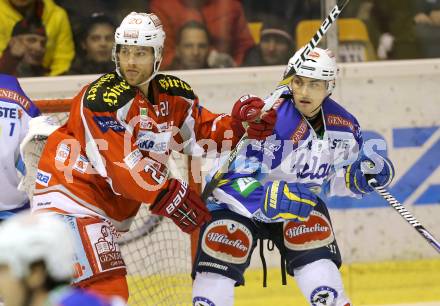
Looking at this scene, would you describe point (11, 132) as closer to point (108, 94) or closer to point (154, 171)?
point (108, 94)

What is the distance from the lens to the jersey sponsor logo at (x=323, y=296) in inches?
163

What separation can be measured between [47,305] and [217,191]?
187 centimetres

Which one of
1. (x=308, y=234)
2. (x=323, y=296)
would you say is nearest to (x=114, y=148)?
(x=308, y=234)

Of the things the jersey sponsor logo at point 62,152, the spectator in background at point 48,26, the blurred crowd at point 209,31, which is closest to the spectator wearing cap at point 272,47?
the blurred crowd at point 209,31

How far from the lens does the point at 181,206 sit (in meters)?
4.01

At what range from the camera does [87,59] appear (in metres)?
5.68

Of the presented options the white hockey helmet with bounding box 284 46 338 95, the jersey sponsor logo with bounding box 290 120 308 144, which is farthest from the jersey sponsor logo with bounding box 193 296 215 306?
the white hockey helmet with bounding box 284 46 338 95

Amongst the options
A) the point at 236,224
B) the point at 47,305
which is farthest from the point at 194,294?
the point at 47,305

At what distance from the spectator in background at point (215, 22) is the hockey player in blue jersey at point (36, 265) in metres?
3.43

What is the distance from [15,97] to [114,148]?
58 centimetres

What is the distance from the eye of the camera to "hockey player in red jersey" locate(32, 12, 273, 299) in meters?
3.92

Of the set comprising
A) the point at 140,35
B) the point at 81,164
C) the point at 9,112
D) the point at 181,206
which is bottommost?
the point at 181,206

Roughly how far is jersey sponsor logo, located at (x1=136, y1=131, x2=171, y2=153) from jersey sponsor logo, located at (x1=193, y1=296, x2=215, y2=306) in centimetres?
53

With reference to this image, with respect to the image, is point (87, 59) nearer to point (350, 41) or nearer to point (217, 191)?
point (350, 41)
